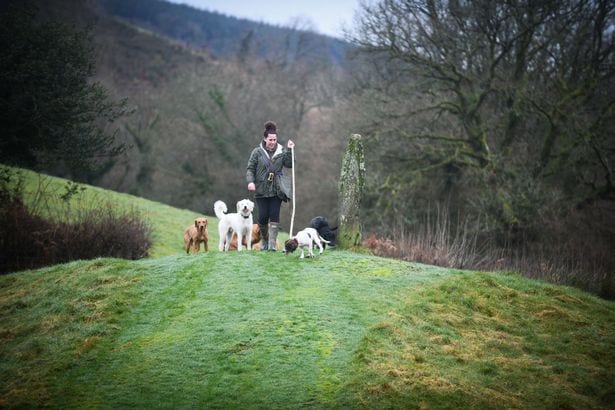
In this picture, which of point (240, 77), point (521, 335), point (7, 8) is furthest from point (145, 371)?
point (240, 77)

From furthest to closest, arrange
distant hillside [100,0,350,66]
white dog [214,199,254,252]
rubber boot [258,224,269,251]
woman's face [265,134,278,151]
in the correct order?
distant hillside [100,0,350,66] < rubber boot [258,224,269,251] < woman's face [265,134,278,151] < white dog [214,199,254,252]

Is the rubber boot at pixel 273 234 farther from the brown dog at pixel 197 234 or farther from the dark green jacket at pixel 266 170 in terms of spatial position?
the brown dog at pixel 197 234

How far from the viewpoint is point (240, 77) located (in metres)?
46.4

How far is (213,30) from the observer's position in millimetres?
80688

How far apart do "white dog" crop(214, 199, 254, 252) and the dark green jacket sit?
428mm

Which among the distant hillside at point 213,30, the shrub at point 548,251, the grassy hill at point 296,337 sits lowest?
→ the grassy hill at point 296,337

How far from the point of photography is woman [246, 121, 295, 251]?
1125cm

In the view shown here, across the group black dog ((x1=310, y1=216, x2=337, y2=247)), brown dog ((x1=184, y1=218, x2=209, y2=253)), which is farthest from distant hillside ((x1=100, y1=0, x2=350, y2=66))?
black dog ((x1=310, y1=216, x2=337, y2=247))

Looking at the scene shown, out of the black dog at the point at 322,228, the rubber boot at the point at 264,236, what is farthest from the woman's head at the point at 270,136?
the black dog at the point at 322,228

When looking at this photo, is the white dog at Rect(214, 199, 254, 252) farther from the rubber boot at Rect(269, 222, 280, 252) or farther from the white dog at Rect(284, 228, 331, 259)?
the white dog at Rect(284, 228, 331, 259)

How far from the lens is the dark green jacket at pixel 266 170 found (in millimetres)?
11242

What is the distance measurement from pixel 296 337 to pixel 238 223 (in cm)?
379

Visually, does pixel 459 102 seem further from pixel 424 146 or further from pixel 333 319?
pixel 333 319

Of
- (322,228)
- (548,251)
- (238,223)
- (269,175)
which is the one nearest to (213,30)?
(548,251)
